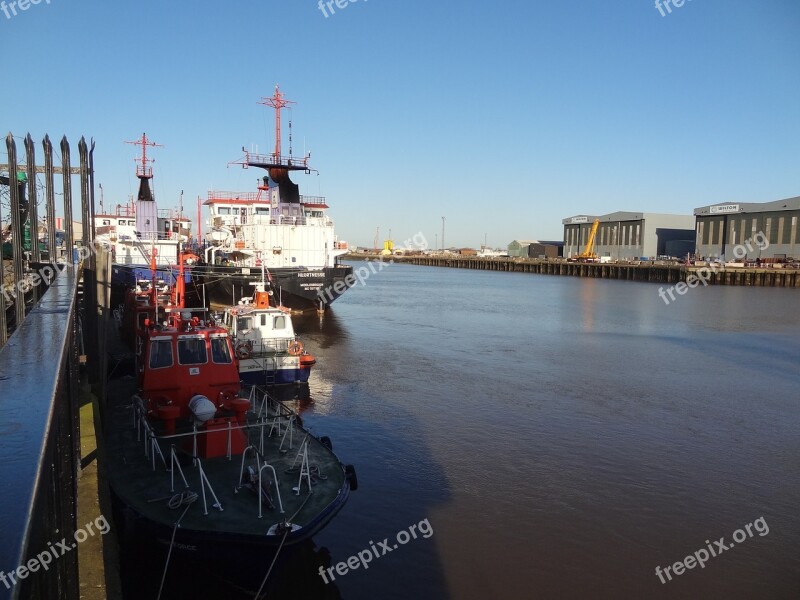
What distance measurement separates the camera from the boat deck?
815 cm

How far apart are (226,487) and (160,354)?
3.74 meters

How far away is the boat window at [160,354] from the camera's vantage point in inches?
452

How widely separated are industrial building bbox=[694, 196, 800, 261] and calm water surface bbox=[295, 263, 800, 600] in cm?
6030

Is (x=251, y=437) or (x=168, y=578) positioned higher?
(x=251, y=437)

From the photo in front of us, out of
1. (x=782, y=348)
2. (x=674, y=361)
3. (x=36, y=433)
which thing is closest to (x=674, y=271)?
(x=782, y=348)

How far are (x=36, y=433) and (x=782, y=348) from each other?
35.8 meters

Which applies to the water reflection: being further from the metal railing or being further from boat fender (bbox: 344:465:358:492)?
the metal railing

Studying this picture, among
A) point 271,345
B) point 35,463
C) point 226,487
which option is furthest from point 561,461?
point 35,463

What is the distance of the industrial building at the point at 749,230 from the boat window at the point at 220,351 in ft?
288

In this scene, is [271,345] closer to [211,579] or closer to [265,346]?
[265,346]

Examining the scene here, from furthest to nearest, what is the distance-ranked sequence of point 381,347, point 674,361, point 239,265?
point 239,265
point 381,347
point 674,361

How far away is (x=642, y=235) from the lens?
10650cm

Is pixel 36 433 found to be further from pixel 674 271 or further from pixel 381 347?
pixel 674 271

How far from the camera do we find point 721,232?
90.2m
